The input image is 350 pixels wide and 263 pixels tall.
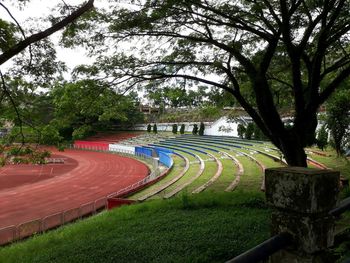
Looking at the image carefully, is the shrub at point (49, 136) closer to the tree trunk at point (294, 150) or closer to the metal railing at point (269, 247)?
the tree trunk at point (294, 150)

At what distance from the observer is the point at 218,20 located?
35.0 feet

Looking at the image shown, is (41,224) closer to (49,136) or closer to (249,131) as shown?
(49,136)

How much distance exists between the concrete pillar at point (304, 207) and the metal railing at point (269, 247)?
6 centimetres

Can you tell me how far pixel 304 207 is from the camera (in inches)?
83.7

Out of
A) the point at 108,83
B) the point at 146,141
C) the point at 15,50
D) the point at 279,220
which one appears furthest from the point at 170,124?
the point at 279,220

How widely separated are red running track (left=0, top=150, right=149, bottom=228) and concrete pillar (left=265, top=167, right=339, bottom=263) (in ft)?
55.6

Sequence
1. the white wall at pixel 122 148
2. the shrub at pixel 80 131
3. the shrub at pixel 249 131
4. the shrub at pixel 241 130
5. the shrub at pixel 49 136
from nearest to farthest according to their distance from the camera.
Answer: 1. the shrub at pixel 49 136
2. the shrub at pixel 80 131
3. the shrub at pixel 241 130
4. the shrub at pixel 249 131
5. the white wall at pixel 122 148

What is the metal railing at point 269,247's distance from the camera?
1.77 metres

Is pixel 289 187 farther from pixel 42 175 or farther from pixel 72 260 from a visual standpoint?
pixel 42 175

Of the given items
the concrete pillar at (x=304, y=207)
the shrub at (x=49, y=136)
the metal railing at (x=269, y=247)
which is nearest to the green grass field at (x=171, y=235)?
the metal railing at (x=269, y=247)

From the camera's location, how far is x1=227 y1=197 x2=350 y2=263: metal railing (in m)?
1.77

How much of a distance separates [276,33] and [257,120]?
2.91 m

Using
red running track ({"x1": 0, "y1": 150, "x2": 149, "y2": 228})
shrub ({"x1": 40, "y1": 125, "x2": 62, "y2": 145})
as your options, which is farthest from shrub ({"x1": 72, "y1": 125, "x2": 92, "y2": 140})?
red running track ({"x1": 0, "y1": 150, "x2": 149, "y2": 228})

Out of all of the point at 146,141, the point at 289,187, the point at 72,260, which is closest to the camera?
the point at 289,187
